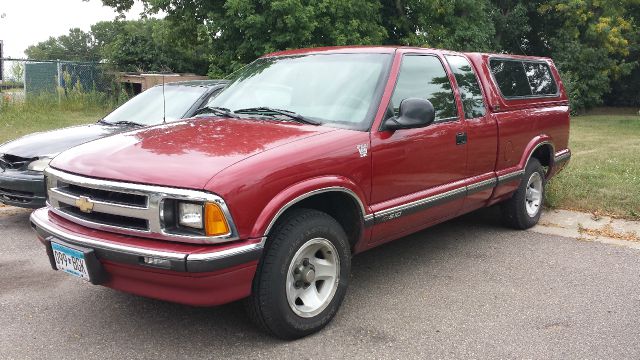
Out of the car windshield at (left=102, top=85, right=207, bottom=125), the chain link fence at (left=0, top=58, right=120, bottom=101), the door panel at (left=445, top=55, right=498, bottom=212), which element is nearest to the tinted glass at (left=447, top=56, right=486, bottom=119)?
the door panel at (left=445, top=55, right=498, bottom=212)

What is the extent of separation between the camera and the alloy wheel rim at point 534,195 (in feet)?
20.2

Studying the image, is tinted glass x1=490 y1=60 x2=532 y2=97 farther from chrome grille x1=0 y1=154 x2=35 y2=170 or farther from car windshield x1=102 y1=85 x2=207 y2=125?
chrome grille x1=0 y1=154 x2=35 y2=170

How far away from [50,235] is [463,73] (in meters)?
3.60

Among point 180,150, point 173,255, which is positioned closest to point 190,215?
point 173,255

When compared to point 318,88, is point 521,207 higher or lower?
lower

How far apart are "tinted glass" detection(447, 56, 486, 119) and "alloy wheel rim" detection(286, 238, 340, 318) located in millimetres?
2004

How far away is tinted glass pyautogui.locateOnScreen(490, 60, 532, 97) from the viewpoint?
5602 millimetres

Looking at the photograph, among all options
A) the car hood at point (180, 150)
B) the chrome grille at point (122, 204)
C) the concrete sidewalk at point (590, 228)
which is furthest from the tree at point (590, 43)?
the chrome grille at point (122, 204)

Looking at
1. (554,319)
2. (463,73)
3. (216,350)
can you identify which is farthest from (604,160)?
(216,350)

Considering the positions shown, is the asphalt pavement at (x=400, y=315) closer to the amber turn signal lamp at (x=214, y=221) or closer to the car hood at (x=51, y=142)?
the amber turn signal lamp at (x=214, y=221)

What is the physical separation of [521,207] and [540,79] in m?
1.51

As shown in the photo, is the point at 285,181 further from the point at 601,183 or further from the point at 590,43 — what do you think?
the point at 590,43

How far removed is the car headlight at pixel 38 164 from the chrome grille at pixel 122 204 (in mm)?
2206

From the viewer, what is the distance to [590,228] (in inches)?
240
